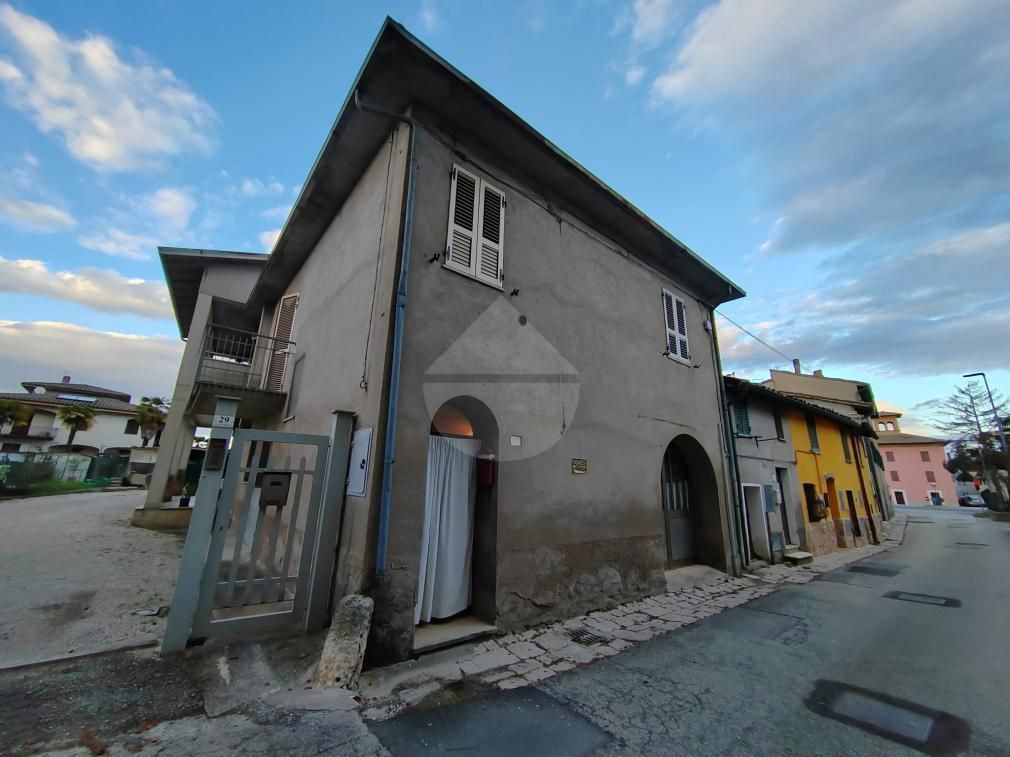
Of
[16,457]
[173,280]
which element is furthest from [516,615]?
[16,457]

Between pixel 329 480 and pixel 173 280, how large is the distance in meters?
12.7

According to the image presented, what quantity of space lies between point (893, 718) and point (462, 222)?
643 cm

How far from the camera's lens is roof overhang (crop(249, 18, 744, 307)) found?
4.71 m

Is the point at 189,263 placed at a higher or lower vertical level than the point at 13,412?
higher

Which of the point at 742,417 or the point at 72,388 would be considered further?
the point at 72,388

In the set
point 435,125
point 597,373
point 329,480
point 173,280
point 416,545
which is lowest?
point 416,545

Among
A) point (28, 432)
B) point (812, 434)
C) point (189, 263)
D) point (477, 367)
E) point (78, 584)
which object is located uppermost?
point (189, 263)

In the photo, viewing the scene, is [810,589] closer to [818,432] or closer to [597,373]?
[597,373]

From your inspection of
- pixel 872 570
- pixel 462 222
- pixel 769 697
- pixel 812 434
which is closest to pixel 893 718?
pixel 769 697

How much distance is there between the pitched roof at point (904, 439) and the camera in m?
41.2

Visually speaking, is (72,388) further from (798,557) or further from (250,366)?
(798,557)

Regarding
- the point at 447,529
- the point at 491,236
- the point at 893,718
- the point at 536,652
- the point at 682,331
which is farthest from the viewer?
the point at 682,331

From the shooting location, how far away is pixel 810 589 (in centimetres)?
741

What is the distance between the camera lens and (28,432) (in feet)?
95.3
